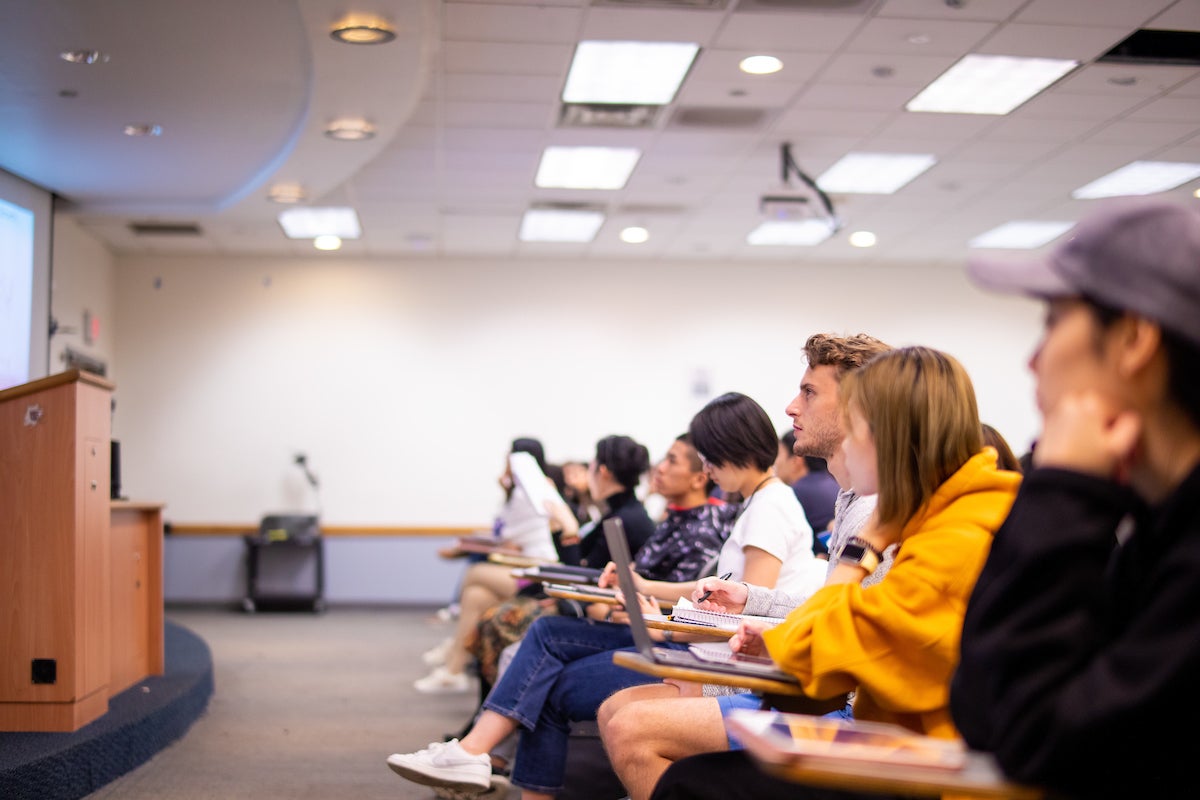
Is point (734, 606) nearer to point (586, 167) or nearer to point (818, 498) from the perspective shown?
point (818, 498)

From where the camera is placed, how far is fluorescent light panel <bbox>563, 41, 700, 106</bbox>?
5578 mm

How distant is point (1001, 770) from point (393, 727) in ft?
13.8

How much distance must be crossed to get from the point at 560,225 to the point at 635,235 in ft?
2.28

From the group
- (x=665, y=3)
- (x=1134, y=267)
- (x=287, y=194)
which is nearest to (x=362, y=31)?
(x=665, y=3)

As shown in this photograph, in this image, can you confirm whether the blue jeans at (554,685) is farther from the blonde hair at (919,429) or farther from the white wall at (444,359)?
the white wall at (444,359)

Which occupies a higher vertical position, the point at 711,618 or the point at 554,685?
the point at 711,618

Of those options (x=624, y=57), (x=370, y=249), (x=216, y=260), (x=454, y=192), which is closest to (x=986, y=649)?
(x=624, y=57)

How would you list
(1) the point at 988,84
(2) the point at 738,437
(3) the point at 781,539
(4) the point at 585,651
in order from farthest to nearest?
(1) the point at 988,84 → (4) the point at 585,651 → (2) the point at 738,437 → (3) the point at 781,539

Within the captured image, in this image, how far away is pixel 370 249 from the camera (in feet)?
34.0

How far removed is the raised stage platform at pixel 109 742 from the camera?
333cm

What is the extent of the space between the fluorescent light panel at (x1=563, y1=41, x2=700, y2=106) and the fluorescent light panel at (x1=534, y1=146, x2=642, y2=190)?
3.11 feet

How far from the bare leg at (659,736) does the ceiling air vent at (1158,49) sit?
4.57 meters

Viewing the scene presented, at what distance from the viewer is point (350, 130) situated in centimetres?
636

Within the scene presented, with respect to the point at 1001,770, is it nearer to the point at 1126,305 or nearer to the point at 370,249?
the point at 1126,305
